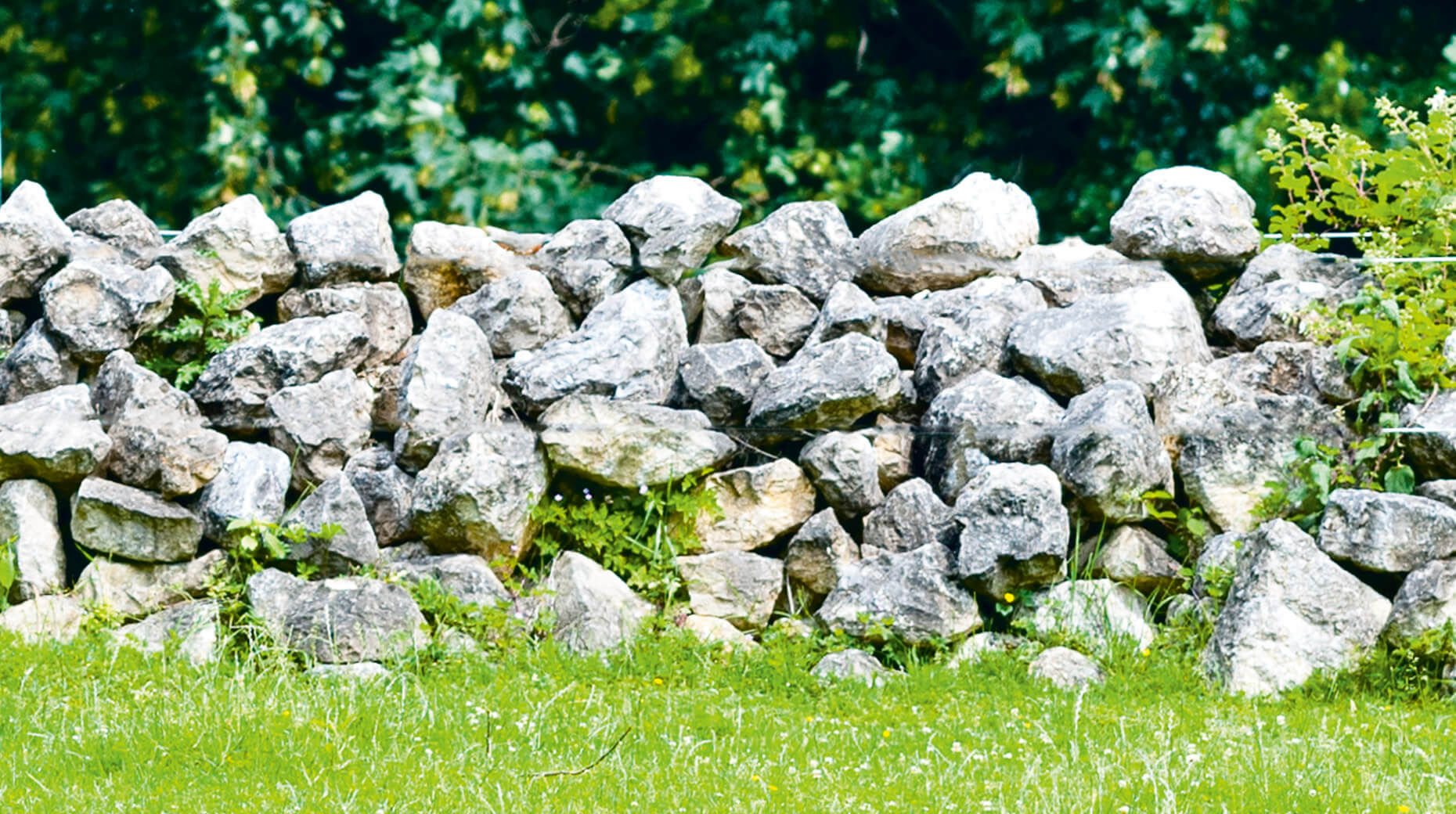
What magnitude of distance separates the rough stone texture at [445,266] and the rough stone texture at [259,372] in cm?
44

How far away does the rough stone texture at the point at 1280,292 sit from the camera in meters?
5.39

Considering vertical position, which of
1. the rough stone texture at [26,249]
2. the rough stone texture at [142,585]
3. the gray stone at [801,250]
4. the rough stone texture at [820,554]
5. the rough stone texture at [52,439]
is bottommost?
the rough stone texture at [142,585]

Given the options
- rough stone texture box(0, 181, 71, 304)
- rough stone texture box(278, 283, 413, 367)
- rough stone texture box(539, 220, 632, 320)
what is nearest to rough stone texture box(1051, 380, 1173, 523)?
rough stone texture box(539, 220, 632, 320)

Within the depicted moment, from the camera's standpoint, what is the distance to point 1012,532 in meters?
5.04

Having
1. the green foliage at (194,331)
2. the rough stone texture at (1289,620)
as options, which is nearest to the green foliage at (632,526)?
the green foliage at (194,331)

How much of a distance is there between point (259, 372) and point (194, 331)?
0.32 meters

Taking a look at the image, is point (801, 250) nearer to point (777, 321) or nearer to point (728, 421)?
point (777, 321)

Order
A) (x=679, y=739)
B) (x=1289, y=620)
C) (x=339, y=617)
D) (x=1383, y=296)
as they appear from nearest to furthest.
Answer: (x=679, y=739), (x=1289, y=620), (x=339, y=617), (x=1383, y=296)

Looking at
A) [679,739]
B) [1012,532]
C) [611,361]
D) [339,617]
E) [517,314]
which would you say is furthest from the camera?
[517,314]

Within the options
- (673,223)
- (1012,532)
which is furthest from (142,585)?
(1012,532)

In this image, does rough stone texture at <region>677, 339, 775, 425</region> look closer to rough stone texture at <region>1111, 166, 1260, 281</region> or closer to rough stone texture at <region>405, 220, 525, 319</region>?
rough stone texture at <region>405, 220, 525, 319</region>

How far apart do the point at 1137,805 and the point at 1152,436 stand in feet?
6.42

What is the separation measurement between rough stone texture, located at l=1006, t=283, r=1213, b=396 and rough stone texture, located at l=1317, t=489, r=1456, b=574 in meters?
0.83

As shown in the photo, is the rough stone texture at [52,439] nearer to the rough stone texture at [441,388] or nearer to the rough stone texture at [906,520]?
the rough stone texture at [441,388]
